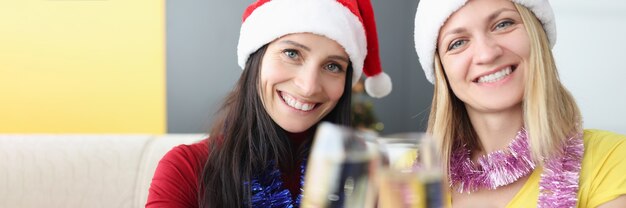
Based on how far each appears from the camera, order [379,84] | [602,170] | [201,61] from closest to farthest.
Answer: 1. [602,170]
2. [379,84]
3. [201,61]

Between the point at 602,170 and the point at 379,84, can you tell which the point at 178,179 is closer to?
the point at 379,84

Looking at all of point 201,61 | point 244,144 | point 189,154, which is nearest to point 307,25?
point 244,144

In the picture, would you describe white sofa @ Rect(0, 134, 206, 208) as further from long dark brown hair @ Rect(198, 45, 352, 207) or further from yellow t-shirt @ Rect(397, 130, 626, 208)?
yellow t-shirt @ Rect(397, 130, 626, 208)

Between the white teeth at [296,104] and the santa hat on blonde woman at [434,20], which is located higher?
the santa hat on blonde woman at [434,20]

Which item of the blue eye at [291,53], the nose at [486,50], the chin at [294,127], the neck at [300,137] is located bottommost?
the neck at [300,137]

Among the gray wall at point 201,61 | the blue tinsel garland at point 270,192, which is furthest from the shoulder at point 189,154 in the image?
the gray wall at point 201,61

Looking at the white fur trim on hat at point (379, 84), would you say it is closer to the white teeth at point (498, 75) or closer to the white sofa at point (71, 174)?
the white teeth at point (498, 75)

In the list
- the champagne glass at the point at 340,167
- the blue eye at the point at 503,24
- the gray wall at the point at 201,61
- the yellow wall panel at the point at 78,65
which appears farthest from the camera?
the gray wall at the point at 201,61

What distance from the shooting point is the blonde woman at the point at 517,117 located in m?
1.28

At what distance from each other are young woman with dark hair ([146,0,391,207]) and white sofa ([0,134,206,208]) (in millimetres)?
498

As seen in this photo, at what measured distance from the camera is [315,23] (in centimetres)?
150

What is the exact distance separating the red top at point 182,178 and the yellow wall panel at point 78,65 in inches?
119

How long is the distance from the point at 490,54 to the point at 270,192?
630 millimetres

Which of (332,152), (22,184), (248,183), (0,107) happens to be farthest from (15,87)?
(332,152)
